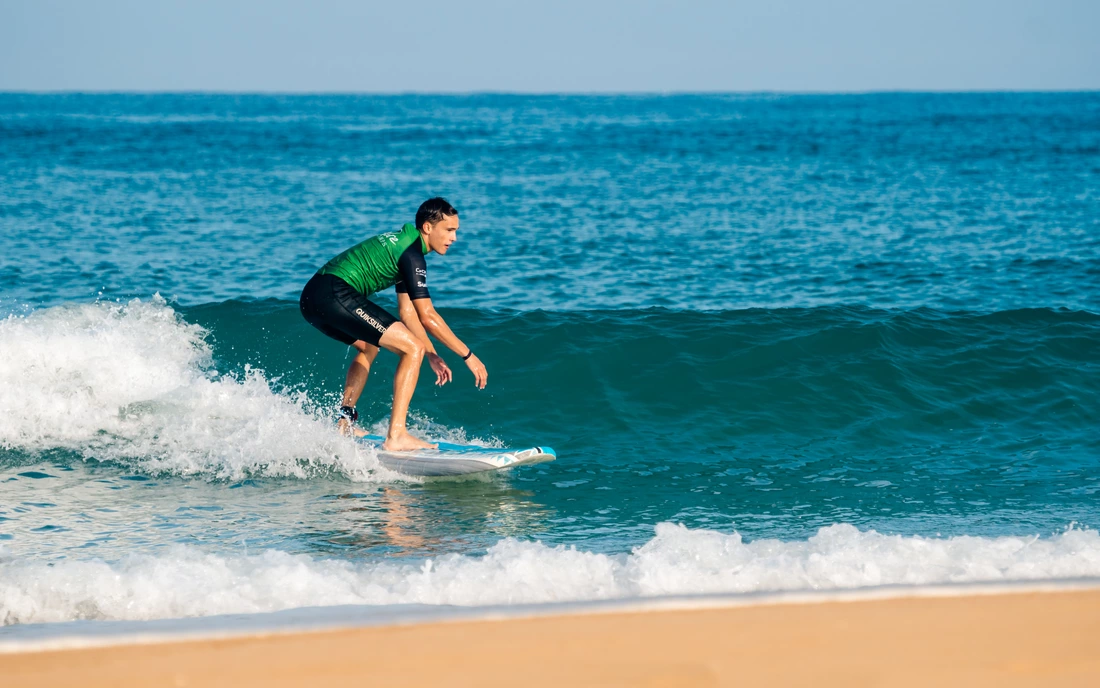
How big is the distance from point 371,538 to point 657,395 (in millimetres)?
4425

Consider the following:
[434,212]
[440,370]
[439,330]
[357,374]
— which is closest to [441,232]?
[434,212]

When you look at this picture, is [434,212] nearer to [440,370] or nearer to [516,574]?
[440,370]

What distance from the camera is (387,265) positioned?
287 inches

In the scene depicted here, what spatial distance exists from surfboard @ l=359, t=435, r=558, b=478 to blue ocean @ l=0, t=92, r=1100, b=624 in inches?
4.5

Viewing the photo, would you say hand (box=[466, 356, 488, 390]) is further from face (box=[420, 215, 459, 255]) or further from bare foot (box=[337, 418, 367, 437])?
bare foot (box=[337, 418, 367, 437])

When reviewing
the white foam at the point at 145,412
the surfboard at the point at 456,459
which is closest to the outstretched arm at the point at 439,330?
the surfboard at the point at 456,459

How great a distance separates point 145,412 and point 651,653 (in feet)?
20.5

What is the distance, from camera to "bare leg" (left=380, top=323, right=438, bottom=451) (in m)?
7.26

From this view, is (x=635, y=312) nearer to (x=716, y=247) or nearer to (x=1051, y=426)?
(x=1051, y=426)

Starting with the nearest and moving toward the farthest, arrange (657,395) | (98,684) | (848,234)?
(98,684) < (657,395) < (848,234)

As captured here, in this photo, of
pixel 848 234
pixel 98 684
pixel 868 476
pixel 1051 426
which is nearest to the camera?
pixel 98 684

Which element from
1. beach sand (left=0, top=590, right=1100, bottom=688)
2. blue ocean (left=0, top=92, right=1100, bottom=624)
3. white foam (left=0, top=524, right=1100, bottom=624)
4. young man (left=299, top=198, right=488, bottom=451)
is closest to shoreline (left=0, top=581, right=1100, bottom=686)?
beach sand (left=0, top=590, right=1100, bottom=688)

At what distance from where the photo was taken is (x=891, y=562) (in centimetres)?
507

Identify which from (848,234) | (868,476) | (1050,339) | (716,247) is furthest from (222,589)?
(848,234)
